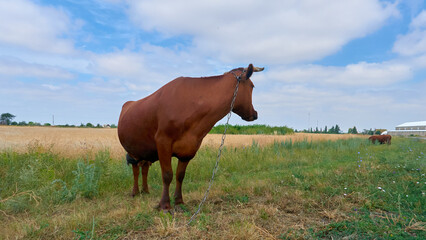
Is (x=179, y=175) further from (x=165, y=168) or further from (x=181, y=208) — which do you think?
(x=181, y=208)

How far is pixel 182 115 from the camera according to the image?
3.68 metres

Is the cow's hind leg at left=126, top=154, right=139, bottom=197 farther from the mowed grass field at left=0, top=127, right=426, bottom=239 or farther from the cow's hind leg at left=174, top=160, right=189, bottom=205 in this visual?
the cow's hind leg at left=174, top=160, right=189, bottom=205

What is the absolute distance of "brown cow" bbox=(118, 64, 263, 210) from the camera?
12.1ft

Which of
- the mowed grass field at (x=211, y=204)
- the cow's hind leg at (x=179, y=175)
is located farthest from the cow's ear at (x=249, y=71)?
the mowed grass field at (x=211, y=204)

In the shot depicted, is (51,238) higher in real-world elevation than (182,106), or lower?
lower

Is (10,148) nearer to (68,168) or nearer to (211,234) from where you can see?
(68,168)

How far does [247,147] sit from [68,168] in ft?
23.9

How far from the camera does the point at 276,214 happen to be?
3797 mm

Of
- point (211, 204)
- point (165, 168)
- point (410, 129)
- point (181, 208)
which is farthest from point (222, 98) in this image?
point (410, 129)

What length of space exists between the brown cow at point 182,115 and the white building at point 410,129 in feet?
201

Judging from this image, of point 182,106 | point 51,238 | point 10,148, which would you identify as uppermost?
point 182,106

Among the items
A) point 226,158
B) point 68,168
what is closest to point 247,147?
point 226,158

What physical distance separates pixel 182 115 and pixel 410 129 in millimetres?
73109

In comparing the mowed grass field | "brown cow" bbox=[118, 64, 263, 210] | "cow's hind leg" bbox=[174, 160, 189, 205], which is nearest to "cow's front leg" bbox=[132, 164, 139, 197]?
the mowed grass field
